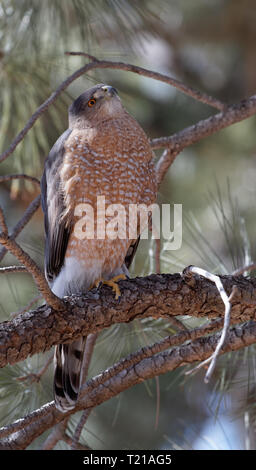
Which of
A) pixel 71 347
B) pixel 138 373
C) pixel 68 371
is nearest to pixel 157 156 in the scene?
pixel 71 347

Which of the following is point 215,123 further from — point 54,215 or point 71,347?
point 71,347

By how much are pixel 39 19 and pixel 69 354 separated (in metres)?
1.77

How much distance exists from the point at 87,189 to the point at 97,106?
560 millimetres

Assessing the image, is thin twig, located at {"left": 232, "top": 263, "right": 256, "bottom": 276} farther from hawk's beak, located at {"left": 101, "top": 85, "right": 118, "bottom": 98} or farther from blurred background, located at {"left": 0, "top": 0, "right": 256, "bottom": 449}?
hawk's beak, located at {"left": 101, "top": 85, "right": 118, "bottom": 98}

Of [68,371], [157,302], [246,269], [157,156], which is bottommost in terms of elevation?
[68,371]

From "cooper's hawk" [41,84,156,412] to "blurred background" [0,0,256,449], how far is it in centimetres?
23

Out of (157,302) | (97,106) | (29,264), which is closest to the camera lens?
(29,264)

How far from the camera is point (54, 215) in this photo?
354cm

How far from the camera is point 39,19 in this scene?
360cm

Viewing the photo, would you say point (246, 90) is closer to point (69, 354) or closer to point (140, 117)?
point (140, 117)

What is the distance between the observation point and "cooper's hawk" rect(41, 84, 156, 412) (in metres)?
3.44

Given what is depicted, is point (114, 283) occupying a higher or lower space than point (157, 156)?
lower

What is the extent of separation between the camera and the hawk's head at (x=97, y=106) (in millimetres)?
3703

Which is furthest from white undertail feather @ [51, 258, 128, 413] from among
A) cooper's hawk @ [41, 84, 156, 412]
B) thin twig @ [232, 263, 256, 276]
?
thin twig @ [232, 263, 256, 276]
